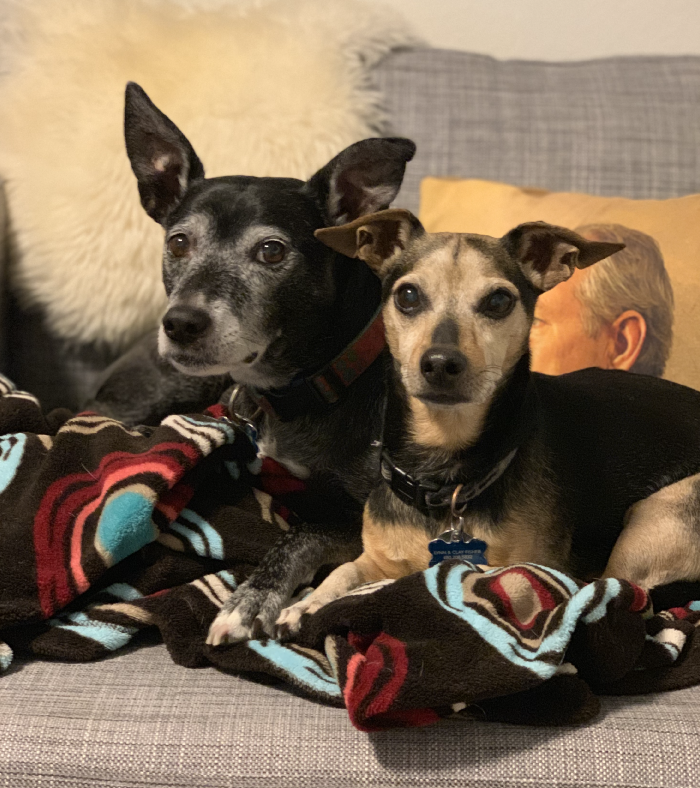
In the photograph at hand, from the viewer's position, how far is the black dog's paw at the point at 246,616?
138 cm

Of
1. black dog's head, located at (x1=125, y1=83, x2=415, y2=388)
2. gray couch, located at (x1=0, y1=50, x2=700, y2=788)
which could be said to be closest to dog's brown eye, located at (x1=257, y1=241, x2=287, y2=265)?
black dog's head, located at (x1=125, y1=83, x2=415, y2=388)

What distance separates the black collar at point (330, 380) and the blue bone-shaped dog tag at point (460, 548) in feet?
1.56

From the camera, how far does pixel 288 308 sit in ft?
5.67

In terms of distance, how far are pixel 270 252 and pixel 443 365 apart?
564 millimetres

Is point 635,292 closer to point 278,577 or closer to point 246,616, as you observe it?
point 278,577

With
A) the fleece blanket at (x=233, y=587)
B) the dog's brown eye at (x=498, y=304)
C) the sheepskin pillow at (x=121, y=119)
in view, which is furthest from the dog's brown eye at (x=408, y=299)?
the sheepskin pillow at (x=121, y=119)

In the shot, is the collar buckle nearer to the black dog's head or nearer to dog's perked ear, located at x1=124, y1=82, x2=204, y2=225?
the black dog's head

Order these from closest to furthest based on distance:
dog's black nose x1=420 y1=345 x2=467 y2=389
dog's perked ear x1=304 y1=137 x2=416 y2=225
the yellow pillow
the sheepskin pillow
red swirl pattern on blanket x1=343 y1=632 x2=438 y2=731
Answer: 1. red swirl pattern on blanket x1=343 y1=632 x2=438 y2=731
2. dog's black nose x1=420 y1=345 x2=467 y2=389
3. dog's perked ear x1=304 y1=137 x2=416 y2=225
4. the yellow pillow
5. the sheepskin pillow

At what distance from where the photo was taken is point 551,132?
2.42m

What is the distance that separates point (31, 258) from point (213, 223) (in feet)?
3.01

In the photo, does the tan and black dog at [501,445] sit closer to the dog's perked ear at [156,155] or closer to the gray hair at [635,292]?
the gray hair at [635,292]

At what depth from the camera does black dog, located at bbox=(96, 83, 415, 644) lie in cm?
163

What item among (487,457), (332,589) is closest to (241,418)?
(332,589)

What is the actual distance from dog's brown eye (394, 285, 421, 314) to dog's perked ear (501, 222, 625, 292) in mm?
215
